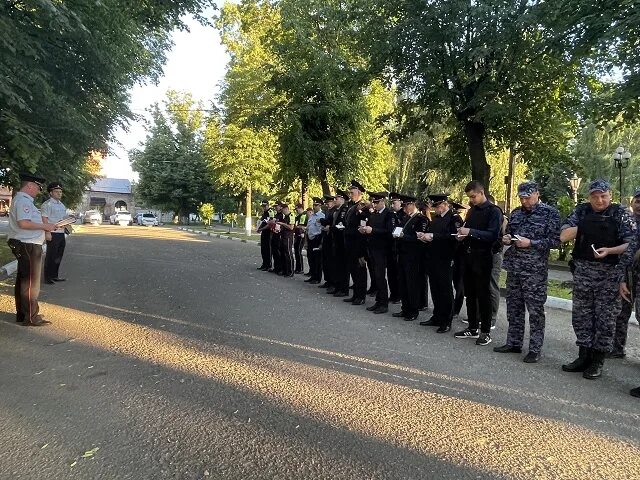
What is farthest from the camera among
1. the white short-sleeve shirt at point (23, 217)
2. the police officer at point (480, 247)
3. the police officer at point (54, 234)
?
the police officer at point (54, 234)

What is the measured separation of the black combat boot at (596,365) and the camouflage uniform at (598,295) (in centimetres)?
6

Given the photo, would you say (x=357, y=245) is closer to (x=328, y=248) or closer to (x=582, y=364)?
(x=328, y=248)

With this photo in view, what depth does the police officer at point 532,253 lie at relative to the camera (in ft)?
18.6

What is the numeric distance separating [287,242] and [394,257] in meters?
4.60

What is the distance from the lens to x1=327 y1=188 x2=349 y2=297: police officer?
33.1 feet

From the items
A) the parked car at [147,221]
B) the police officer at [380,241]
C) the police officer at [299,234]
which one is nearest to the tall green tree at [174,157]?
the parked car at [147,221]

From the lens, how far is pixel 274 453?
3363 mm

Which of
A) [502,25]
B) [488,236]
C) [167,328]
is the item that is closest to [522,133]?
[502,25]

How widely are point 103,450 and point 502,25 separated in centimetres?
1309

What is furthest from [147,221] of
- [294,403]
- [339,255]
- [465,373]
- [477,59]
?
[294,403]

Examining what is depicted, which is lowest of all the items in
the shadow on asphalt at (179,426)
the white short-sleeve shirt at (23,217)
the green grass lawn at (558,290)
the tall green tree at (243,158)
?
the shadow on asphalt at (179,426)

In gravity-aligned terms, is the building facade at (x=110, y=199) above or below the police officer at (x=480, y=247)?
above

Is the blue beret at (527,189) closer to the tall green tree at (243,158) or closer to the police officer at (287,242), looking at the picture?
the police officer at (287,242)

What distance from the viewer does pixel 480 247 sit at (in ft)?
20.9
